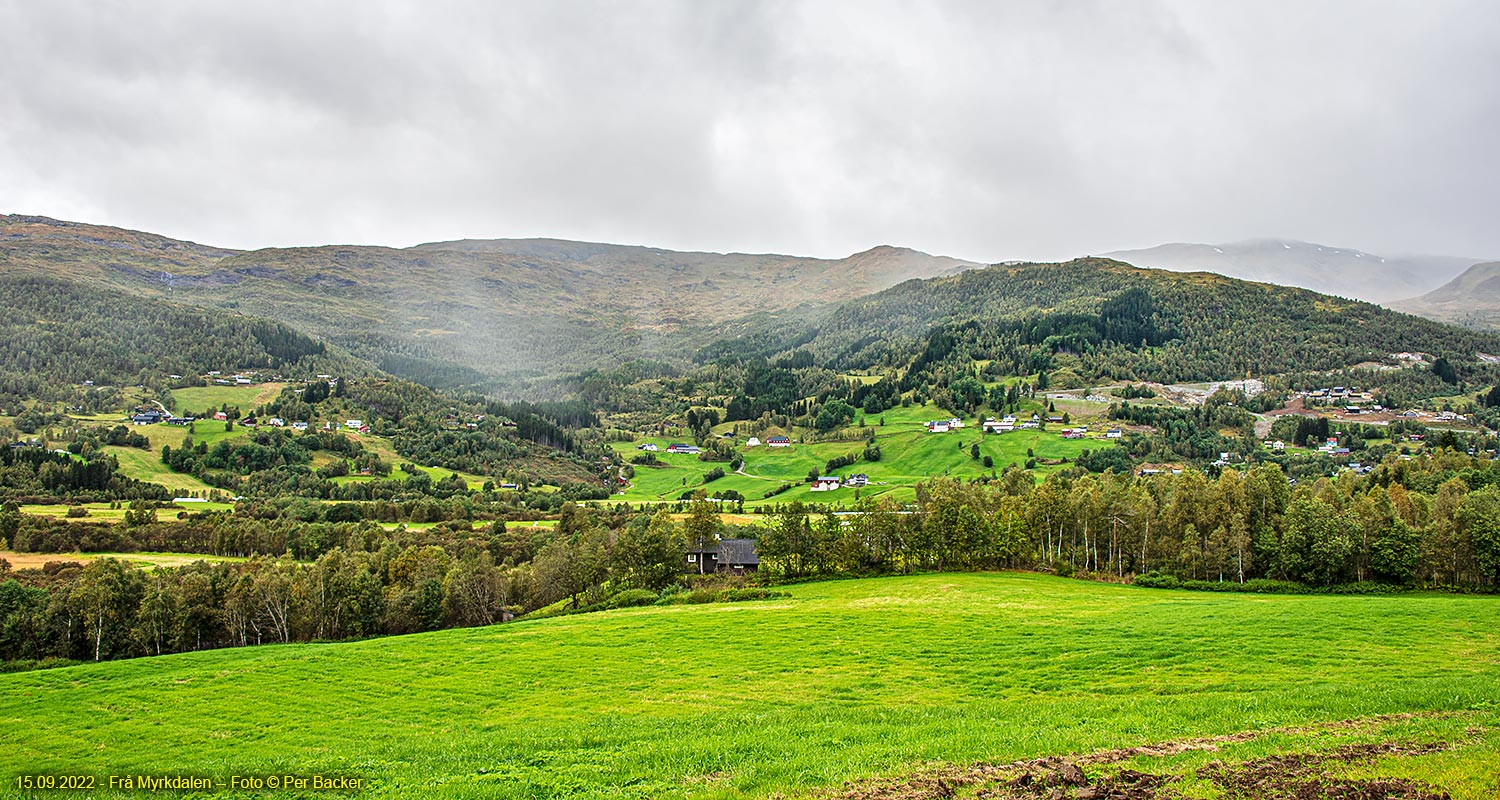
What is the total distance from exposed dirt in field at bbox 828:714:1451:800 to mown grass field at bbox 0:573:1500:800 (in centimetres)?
59

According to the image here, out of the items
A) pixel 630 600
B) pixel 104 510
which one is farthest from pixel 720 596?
pixel 104 510

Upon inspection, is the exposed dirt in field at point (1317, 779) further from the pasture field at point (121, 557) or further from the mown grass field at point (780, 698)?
the pasture field at point (121, 557)

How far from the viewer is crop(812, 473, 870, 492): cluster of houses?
534 feet

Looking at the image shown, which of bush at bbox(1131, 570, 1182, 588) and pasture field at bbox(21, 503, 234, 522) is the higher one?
bush at bbox(1131, 570, 1182, 588)

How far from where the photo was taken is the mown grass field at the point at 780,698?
618 inches

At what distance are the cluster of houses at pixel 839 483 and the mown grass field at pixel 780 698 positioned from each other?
11394 cm

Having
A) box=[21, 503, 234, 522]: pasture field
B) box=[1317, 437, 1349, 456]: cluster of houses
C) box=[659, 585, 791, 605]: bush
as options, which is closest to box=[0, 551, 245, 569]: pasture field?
box=[21, 503, 234, 522]: pasture field

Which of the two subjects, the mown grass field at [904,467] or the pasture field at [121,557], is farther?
the mown grass field at [904,467]

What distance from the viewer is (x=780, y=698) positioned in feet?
84.5

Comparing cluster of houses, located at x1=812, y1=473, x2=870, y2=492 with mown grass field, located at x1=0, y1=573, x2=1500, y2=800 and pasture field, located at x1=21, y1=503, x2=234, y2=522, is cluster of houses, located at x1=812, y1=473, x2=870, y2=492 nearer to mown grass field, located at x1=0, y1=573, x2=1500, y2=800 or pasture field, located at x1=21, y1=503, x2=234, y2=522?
mown grass field, located at x1=0, y1=573, x2=1500, y2=800

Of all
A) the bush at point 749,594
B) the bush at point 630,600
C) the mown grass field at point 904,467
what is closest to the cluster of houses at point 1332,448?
the mown grass field at point 904,467

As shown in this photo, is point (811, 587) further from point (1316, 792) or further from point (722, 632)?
point (1316, 792)

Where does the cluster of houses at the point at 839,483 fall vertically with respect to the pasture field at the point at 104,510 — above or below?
above

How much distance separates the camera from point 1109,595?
5644cm
